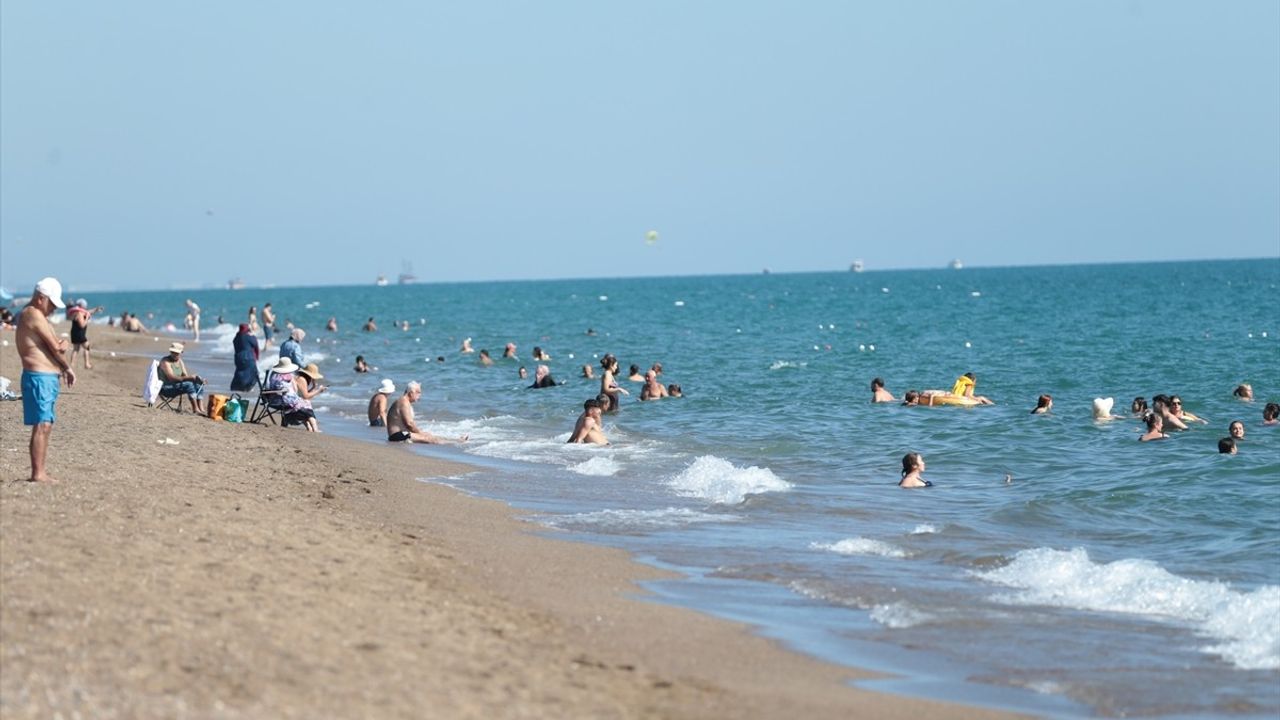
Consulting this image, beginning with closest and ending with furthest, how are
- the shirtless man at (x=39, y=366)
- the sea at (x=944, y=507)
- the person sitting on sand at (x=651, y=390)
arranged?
the sea at (x=944, y=507) → the shirtless man at (x=39, y=366) → the person sitting on sand at (x=651, y=390)

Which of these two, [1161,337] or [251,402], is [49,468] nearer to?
[251,402]

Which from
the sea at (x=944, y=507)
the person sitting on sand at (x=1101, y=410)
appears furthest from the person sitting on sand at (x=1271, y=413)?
the person sitting on sand at (x=1101, y=410)

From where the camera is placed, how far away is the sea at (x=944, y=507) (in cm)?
821

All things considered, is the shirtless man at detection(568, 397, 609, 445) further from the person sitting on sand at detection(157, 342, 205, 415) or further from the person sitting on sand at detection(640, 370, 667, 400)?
the person sitting on sand at detection(640, 370, 667, 400)

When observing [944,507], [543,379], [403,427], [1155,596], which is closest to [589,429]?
[403,427]

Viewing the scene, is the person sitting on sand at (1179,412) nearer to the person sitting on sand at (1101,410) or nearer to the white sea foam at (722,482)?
the person sitting on sand at (1101,410)

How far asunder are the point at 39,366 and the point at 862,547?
6.51 m

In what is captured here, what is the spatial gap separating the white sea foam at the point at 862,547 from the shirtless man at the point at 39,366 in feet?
19.8

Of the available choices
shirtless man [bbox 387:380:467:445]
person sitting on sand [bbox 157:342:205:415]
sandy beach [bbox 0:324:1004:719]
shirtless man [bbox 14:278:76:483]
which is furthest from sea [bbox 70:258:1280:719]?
shirtless man [bbox 14:278:76:483]

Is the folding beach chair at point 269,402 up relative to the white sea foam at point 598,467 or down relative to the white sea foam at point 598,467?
up

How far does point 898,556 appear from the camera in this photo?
37.3 ft

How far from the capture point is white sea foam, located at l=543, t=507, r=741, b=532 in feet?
41.5

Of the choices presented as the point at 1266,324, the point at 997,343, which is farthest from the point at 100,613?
the point at 1266,324

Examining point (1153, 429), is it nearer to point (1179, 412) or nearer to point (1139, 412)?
point (1179, 412)
